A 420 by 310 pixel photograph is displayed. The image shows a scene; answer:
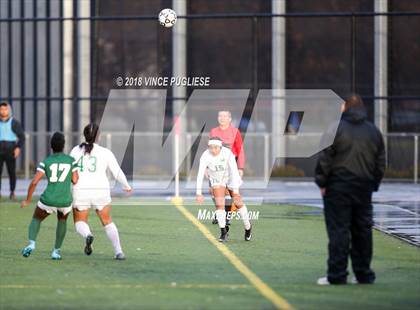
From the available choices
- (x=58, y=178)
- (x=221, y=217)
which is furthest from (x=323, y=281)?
(x=221, y=217)

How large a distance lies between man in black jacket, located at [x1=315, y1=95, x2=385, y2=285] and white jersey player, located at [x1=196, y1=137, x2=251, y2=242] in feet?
14.0

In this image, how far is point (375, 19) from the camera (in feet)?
109

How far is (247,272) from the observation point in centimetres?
1255

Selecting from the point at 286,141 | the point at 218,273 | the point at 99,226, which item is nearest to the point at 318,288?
the point at 218,273

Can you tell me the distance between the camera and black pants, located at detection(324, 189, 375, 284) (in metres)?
11.6

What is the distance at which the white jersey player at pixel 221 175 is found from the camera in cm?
1598

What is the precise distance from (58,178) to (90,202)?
A: 49 cm

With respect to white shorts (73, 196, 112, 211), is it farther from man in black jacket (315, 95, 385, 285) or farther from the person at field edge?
the person at field edge

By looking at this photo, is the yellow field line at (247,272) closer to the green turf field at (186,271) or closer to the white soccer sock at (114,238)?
the green turf field at (186,271)

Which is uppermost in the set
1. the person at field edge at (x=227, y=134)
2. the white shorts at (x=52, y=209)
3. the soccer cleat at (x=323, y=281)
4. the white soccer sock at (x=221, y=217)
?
the person at field edge at (x=227, y=134)

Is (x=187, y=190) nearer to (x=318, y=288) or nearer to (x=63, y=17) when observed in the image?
(x=63, y=17)

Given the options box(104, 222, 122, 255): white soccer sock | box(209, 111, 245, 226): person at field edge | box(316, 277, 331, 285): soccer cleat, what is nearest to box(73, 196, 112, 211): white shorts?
box(104, 222, 122, 255): white soccer sock

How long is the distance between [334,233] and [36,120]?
945 inches

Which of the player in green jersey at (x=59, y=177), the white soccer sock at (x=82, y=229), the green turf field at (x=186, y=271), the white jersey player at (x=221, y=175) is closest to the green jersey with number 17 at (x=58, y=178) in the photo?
the player in green jersey at (x=59, y=177)
